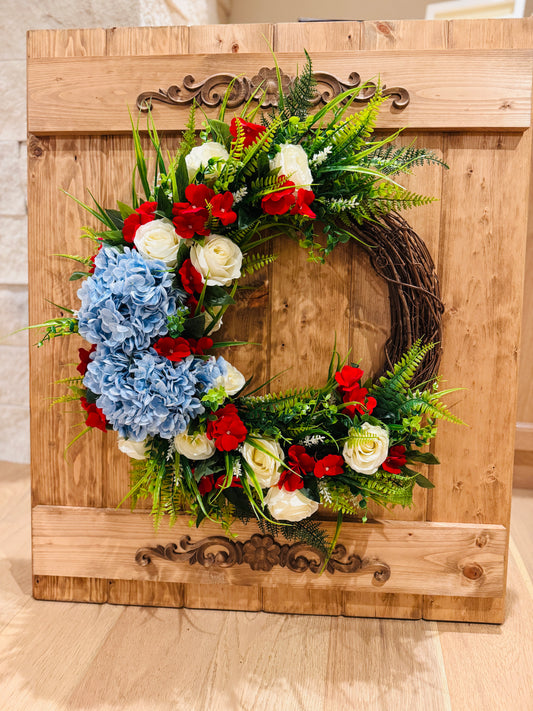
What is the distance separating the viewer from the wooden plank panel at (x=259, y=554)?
1.15 metres

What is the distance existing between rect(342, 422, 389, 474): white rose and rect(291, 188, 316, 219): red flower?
1.32ft

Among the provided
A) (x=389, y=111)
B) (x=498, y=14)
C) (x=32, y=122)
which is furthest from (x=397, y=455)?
(x=498, y=14)

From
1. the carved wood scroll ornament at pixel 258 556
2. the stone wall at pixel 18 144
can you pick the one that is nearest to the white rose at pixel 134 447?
the carved wood scroll ornament at pixel 258 556

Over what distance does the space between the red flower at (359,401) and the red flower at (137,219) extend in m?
0.48

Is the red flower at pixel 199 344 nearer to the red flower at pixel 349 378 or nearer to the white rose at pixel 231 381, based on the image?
the white rose at pixel 231 381

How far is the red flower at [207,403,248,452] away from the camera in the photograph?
3.28ft

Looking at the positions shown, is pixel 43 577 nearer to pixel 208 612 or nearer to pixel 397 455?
pixel 208 612

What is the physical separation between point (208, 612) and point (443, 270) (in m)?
0.86

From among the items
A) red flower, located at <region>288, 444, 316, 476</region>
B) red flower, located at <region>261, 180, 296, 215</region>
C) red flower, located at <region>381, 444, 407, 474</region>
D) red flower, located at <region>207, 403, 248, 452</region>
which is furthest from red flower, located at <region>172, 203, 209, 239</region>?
red flower, located at <region>381, 444, 407, 474</region>

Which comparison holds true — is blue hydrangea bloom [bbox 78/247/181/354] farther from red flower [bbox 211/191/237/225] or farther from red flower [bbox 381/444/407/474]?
red flower [bbox 381/444/407/474]

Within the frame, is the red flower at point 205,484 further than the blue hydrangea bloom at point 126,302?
Yes

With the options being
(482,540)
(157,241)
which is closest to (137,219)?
(157,241)

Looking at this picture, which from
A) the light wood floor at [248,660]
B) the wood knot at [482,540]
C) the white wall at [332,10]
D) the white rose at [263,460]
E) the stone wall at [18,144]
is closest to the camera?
the light wood floor at [248,660]

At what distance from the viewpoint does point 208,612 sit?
119 cm
